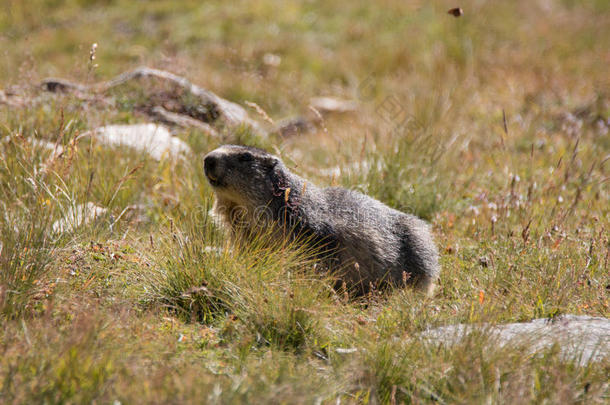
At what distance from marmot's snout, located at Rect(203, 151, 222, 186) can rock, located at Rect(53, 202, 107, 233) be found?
3.48ft

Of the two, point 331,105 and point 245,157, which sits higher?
point 245,157

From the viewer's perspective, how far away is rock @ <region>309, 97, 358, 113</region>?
12.4m

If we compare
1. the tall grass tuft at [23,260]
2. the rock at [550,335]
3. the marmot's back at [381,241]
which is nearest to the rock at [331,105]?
the marmot's back at [381,241]

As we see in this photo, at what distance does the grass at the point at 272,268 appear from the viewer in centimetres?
315

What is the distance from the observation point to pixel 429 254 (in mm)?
5051

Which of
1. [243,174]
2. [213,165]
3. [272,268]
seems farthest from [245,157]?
[272,268]

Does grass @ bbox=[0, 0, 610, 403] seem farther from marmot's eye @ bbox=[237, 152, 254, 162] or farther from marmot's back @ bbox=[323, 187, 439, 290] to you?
marmot's eye @ bbox=[237, 152, 254, 162]

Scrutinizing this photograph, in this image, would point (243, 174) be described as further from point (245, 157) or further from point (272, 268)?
point (272, 268)

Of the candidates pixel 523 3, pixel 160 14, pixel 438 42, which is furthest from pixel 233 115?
pixel 523 3

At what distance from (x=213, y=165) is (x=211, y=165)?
2 cm

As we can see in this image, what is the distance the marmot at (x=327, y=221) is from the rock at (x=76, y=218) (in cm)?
111

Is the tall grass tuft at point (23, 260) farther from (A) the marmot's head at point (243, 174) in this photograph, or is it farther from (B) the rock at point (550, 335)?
(B) the rock at point (550, 335)

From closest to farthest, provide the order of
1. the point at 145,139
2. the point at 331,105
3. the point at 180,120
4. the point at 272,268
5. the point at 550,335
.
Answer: the point at 550,335 → the point at 272,268 → the point at 145,139 → the point at 180,120 → the point at 331,105

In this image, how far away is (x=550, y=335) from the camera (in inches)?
143
